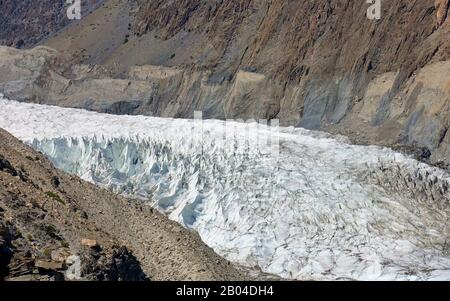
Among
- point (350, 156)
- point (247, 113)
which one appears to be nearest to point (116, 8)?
point (247, 113)

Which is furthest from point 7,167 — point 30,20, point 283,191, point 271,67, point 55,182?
point 30,20

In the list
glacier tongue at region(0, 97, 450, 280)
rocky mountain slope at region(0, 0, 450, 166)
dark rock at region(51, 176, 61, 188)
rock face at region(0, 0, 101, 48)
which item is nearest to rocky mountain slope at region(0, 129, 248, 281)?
dark rock at region(51, 176, 61, 188)

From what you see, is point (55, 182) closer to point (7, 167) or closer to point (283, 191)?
point (7, 167)

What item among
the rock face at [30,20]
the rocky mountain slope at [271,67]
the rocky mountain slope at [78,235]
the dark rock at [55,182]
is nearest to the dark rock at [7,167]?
the rocky mountain slope at [78,235]

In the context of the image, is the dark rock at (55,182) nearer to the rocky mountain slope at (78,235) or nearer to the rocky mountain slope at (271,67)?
the rocky mountain slope at (78,235)

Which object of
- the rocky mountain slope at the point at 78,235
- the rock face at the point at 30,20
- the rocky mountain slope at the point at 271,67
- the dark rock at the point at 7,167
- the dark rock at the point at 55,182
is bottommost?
the rocky mountain slope at the point at 78,235

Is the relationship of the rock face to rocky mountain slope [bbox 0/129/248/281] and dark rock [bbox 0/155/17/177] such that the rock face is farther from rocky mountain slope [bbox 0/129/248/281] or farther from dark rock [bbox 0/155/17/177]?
dark rock [bbox 0/155/17/177]
